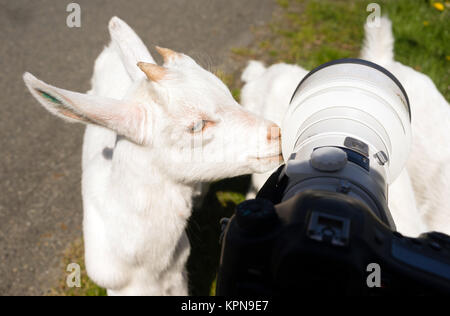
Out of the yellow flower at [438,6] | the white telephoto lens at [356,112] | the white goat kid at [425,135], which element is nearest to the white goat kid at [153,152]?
the white telephoto lens at [356,112]

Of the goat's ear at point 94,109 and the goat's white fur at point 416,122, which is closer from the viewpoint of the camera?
the goat's ear at point 94,109

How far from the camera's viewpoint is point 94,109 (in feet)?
5.67

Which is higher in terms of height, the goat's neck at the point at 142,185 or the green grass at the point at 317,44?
the green grass at the point at 317,44

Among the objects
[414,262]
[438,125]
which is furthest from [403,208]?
[414,262]

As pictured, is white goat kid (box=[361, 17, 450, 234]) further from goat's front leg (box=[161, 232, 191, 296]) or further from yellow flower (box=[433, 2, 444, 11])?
yellow flower (box=[433, 2, 444, 11])

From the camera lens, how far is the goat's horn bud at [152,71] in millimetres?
1894

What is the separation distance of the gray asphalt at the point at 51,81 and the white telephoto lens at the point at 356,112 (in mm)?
1144

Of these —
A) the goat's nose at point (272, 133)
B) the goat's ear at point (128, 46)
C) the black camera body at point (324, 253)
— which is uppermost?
the goat's ear at point (128, 46)

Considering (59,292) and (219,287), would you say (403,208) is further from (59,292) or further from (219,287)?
(59,292)

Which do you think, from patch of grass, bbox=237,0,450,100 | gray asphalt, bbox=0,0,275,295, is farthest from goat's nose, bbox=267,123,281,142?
patch of grass, bbox=237,0,450,100

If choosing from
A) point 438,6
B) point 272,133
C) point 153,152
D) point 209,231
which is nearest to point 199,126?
point 153,152

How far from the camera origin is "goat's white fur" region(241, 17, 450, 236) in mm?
2943

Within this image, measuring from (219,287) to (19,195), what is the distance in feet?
10.4

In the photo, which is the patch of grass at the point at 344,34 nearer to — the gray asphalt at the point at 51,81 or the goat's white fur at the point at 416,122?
the gray asphalt at the point at 51,81
